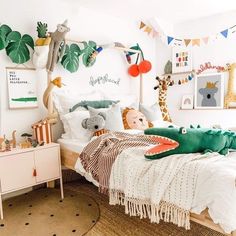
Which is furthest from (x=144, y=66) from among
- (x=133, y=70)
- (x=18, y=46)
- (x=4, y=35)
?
(x=4, y=35)

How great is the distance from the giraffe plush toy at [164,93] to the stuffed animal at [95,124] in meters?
1.19

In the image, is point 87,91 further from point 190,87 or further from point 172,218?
point 172,218

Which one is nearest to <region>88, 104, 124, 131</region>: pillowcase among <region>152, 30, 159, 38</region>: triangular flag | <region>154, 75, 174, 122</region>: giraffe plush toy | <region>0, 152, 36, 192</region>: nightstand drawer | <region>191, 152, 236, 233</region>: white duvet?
<region>0, 152, 36, 192</region>: nightstand drawer

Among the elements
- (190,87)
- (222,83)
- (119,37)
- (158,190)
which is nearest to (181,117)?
(190,87)

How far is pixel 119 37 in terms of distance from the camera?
3.59 metres

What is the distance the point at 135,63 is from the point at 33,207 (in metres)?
2.45

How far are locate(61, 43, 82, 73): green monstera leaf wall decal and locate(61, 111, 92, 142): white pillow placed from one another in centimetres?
62

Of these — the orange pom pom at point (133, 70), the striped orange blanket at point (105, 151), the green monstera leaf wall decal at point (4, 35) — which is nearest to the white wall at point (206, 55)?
the orange pom pom at point (133, 70)

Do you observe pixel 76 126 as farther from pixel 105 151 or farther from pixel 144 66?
pixel 144 66

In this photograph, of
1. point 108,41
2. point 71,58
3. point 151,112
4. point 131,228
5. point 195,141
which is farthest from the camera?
point 108,41

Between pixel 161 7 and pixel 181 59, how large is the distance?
2.96ft

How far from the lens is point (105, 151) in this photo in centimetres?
201

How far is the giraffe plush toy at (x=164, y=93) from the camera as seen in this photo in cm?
342

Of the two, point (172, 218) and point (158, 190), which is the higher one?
point (158, 190)
